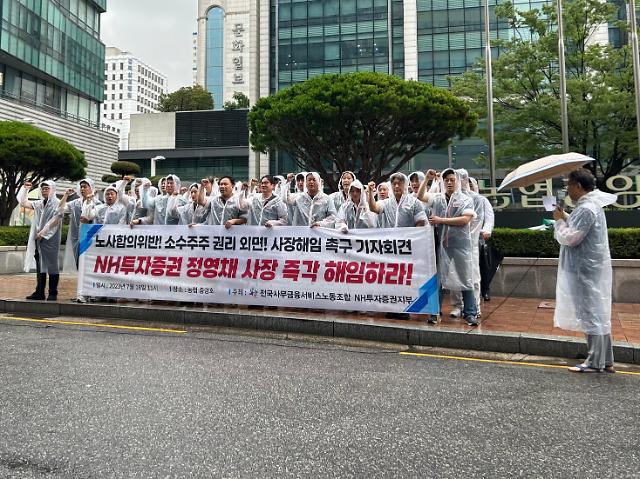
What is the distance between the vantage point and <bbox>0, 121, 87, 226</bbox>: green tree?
1748cm

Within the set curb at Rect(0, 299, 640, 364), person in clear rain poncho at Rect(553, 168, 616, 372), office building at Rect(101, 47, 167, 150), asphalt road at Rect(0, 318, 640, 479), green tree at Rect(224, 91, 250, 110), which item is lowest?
asphalt road at Rect(0, 318, 640, 479)

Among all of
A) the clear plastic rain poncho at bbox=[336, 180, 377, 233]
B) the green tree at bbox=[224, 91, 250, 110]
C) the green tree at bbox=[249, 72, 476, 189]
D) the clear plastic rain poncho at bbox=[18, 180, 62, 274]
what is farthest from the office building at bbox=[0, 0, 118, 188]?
the clear plastic rain poncho at bbox=[336, 180, 377, 233]

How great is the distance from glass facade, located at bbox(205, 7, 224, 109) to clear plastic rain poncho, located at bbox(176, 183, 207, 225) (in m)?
81.7

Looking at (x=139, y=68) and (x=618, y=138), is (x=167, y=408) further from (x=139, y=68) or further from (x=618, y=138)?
(x=139, y=68)

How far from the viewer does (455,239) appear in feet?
22.1

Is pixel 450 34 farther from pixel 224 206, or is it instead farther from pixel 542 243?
pixel 224 206

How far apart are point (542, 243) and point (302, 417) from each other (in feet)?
24.5

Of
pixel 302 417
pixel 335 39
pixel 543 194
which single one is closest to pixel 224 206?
pixel 302 417

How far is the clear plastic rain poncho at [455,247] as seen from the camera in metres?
6.62

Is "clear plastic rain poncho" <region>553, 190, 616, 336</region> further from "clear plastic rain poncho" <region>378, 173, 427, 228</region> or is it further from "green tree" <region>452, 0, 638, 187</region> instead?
"green tree" <region>452, 0, 638, 187</region>

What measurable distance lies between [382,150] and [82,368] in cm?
1953

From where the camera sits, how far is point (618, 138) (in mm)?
19188

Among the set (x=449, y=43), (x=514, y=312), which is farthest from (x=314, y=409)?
(x=449, y=43)

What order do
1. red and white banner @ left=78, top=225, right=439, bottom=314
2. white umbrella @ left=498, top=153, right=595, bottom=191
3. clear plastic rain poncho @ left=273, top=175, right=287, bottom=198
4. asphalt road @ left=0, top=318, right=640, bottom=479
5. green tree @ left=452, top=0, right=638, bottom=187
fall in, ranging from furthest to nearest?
green tree @ left=452, top=0, right=638, bottom=187 < clear plastic rain poncho @ left=273, top=175, right=287, bottom=198 < red and white banner @ left=78, top=225, right=439, bottom=314 < white umbrella @ left=498, top=153, right=595, bottom=191 < asphalt road @ left=0, top=318, right=640, bottom=479
